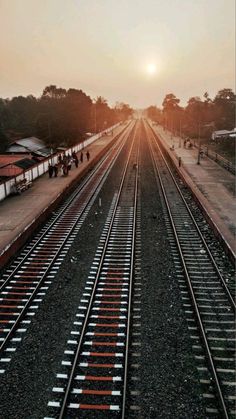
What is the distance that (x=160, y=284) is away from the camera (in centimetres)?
1248

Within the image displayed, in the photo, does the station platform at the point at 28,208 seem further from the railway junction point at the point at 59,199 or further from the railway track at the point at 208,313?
the railway track at the point at 208,313

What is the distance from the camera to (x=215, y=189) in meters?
26.6

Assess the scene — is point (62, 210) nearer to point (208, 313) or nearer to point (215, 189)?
point (215, 189)

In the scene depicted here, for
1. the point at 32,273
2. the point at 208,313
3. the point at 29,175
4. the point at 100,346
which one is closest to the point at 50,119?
the point at 29,175

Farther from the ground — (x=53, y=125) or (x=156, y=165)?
(x=53, y=125)

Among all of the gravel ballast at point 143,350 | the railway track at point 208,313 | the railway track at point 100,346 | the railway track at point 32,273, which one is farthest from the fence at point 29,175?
the railway track at point 208,313

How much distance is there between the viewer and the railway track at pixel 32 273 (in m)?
9.99

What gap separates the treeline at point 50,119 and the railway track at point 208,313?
156ft

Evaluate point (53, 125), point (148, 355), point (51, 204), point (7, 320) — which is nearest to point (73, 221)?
point (51, 204)

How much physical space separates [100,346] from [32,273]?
524 cm

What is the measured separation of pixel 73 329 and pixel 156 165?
32685mm

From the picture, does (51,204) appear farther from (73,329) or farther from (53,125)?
(53,125)

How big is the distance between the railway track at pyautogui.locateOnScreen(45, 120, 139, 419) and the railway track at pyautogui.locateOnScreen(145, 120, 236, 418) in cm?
190

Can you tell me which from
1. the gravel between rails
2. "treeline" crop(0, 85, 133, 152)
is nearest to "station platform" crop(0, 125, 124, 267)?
the gravel between rails
